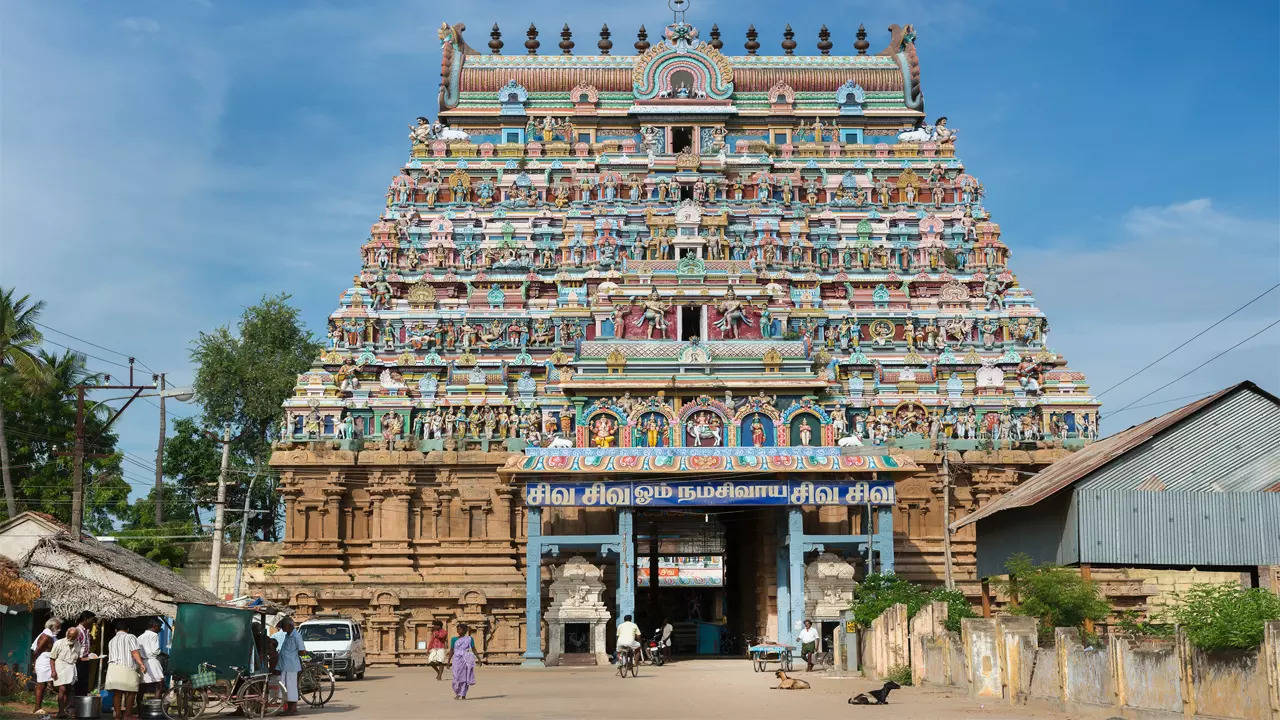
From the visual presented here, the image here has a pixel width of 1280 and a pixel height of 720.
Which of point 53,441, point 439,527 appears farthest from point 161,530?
point 439,527

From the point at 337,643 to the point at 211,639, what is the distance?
482 inches

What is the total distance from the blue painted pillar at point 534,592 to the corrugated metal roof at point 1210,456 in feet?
57.1

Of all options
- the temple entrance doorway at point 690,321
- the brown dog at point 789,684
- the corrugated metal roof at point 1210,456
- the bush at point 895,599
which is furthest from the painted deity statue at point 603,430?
the corrugated metal roof at point 1210,456

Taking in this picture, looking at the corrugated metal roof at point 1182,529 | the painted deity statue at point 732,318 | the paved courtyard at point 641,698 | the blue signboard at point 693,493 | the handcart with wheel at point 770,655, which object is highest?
the painted deity statue at point 732,318

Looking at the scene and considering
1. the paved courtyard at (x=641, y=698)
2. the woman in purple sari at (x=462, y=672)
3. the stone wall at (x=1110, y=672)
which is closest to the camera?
the stone wall at (x=1110, y=672)

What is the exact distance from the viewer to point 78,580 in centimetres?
2558

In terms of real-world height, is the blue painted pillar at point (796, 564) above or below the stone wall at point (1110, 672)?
above

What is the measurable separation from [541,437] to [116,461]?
3078 centimetres

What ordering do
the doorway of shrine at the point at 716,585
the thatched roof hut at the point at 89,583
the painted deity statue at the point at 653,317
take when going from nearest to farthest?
the thatched roof hut at the point at 89,583
the doorway of shrine at the point at 716,585
the painted deity statue at the point at 653,317

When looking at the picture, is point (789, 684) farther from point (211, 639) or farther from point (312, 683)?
point (211, 639)

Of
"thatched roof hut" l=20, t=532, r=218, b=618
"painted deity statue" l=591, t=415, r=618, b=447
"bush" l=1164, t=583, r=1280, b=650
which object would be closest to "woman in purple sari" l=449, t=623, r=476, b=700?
"thatched roof hut" l=20, t=532, r=218, b=618

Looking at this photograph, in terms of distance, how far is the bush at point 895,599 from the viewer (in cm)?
3175

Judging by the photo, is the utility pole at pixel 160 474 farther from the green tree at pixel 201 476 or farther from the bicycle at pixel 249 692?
the bicycle at pixel 249 692

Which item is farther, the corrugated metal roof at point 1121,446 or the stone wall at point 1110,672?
the corrugated metal roof at point 1121,446
